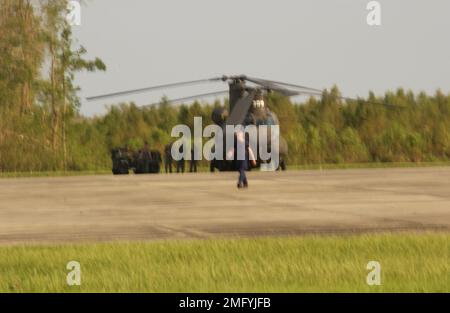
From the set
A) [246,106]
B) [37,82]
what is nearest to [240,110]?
[246,106]

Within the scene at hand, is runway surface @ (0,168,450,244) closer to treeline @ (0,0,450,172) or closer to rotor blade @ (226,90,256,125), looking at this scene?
rotor blade @ (226,90,256,125)

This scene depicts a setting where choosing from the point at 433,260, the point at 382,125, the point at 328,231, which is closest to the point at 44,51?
the point at 382,125

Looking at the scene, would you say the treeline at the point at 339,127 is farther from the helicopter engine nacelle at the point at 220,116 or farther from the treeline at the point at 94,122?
the helicopter engine nacelle at the point at 220,116

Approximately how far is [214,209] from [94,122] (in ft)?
123

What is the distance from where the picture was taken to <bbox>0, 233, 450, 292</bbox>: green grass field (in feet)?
32.7

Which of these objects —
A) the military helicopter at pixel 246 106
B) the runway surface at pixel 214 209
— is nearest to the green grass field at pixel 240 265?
the runway surface at pixel 214 209

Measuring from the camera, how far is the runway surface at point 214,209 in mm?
15344

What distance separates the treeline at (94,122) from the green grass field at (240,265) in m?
35.9

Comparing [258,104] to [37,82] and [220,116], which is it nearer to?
[220,116]

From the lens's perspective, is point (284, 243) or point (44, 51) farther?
point (44, 51)
